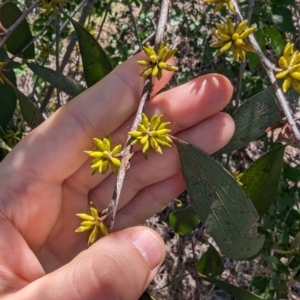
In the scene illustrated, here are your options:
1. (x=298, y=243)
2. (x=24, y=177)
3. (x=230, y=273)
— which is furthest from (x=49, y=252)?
(x=230, y=273)

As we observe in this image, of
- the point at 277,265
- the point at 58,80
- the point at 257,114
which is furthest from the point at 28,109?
the point at 277,265

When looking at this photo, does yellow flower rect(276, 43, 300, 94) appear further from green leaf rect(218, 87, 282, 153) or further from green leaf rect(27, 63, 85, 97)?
green leaf rect(27, 63, 85, 97)

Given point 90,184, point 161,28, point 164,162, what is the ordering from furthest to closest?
point 90,184 → point 164,162 → point 161,28

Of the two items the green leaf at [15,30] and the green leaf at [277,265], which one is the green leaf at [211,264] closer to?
the green leaf at [277,265]

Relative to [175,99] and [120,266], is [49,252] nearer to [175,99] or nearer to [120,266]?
[120,266]

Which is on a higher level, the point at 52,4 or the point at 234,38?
the point at 52,4

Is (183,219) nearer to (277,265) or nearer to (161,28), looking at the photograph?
(277,265)

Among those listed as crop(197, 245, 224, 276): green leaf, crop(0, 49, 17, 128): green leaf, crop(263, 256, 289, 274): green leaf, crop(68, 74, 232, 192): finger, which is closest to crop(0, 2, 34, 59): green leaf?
crop(0, 49, 17, 128): green leaf
